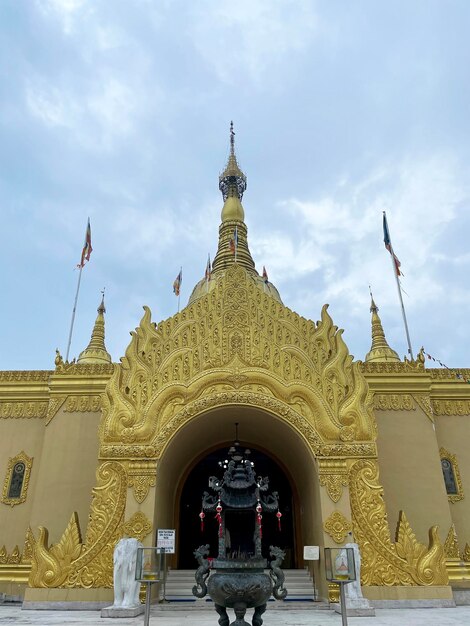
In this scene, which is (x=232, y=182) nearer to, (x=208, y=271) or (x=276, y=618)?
(x=208, y=271)

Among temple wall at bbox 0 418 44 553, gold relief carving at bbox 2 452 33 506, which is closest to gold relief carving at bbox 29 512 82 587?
temple wall at bbox 0 418 44 553

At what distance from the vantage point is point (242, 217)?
24438 millimetres

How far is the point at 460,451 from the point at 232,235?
13.5 metres

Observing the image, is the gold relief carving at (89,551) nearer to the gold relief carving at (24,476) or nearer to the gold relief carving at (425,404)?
the gold relief carving at (24,476)

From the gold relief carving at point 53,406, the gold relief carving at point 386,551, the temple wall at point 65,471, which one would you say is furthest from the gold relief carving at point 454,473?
the gold relief carving at point 53,406

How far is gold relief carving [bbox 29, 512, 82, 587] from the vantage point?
10938 millimetres

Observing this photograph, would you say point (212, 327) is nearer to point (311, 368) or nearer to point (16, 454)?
point (311, 368)

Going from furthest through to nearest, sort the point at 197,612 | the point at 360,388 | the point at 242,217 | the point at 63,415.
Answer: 1. the point at 242,217
2. the point at 63,415
3. the point at 360,388
4. the point at 197,612

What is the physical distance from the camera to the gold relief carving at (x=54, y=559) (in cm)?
1094

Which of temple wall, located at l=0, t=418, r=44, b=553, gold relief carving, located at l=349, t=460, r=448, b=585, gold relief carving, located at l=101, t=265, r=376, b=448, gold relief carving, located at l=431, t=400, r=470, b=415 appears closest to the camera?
gold relief carving, located at l=349, t=460, r=448, b=585

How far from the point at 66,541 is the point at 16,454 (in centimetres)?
469

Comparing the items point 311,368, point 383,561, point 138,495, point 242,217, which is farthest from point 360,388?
point 242,217

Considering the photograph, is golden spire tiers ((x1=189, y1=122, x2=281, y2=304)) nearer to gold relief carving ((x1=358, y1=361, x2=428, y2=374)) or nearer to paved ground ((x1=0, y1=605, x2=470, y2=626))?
gold relief carving ((x1=358, y1=361, x2=428, y2=374))

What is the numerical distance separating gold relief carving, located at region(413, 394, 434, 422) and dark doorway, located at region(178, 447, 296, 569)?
16.3ft
